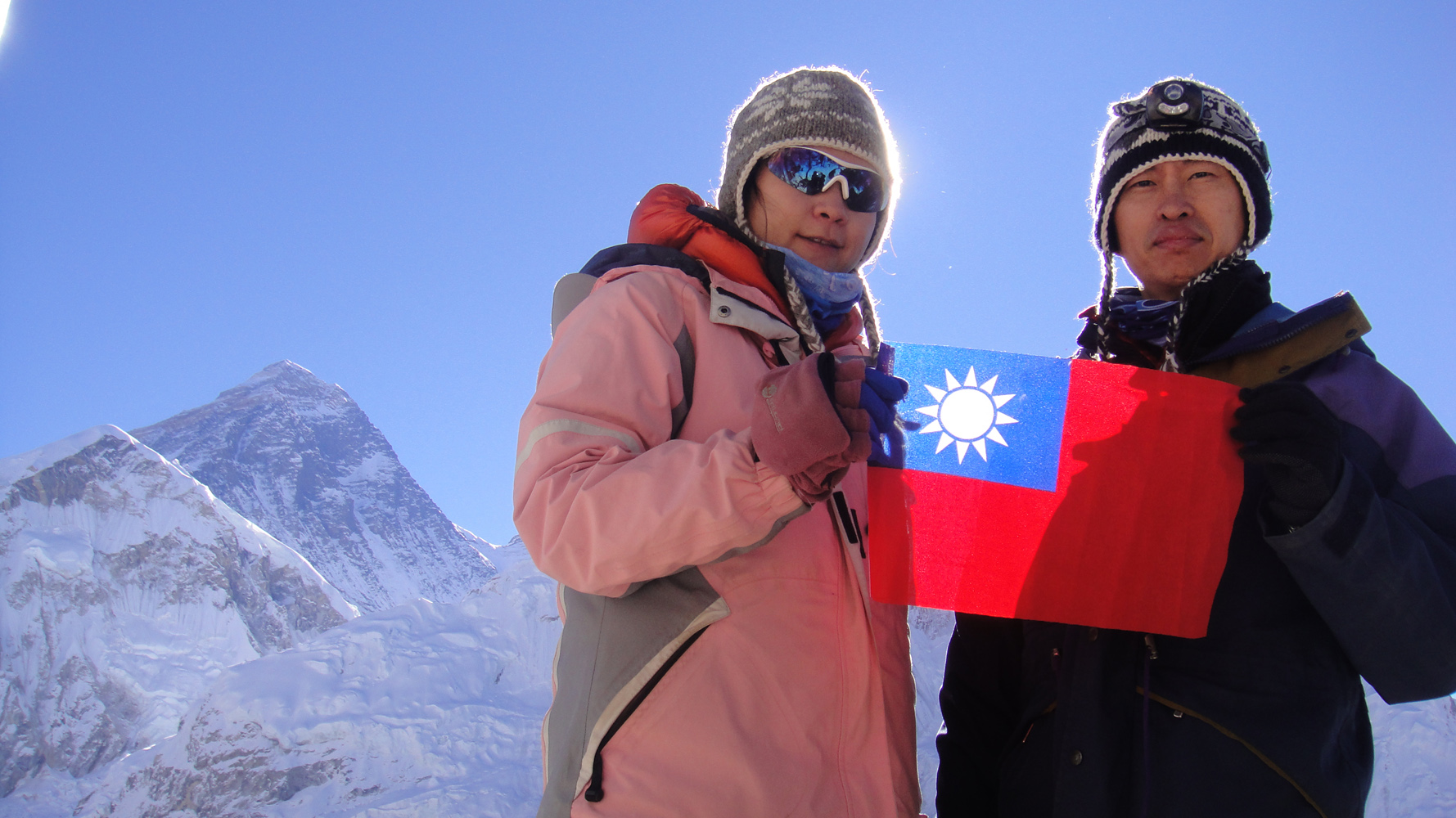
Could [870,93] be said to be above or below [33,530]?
above

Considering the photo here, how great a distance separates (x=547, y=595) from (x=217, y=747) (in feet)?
95.9

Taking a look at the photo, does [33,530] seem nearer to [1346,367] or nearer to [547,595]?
[547,595]

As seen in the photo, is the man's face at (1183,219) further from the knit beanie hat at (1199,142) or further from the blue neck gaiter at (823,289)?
the blue neck gaiter at (823,289)

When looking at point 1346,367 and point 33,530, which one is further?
point 33,530

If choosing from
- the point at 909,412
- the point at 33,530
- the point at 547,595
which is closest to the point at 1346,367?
the point at 909,412

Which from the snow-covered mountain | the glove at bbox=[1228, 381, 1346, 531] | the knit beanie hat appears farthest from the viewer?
the snow-covered mountain

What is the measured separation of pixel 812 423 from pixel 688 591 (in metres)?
0.47

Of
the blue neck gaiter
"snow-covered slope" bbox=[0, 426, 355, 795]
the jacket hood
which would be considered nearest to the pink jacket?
the jacket hood

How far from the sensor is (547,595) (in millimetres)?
76188

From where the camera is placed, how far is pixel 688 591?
1.72 meters

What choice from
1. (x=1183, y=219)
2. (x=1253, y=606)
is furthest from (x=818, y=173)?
(x=1253, y=606)

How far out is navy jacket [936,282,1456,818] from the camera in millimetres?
1743

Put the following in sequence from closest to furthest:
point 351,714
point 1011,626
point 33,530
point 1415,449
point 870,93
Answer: point 1415,449 → point 1011,626 → point 870,93 → point 351,714 → point 33,530

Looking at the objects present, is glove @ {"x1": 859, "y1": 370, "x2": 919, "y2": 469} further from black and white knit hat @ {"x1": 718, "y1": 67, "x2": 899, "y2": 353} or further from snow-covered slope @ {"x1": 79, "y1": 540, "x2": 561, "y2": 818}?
snow-covered slope @ {"x1": 79, "y1": 540, "x2": 561, "y2": 818}
